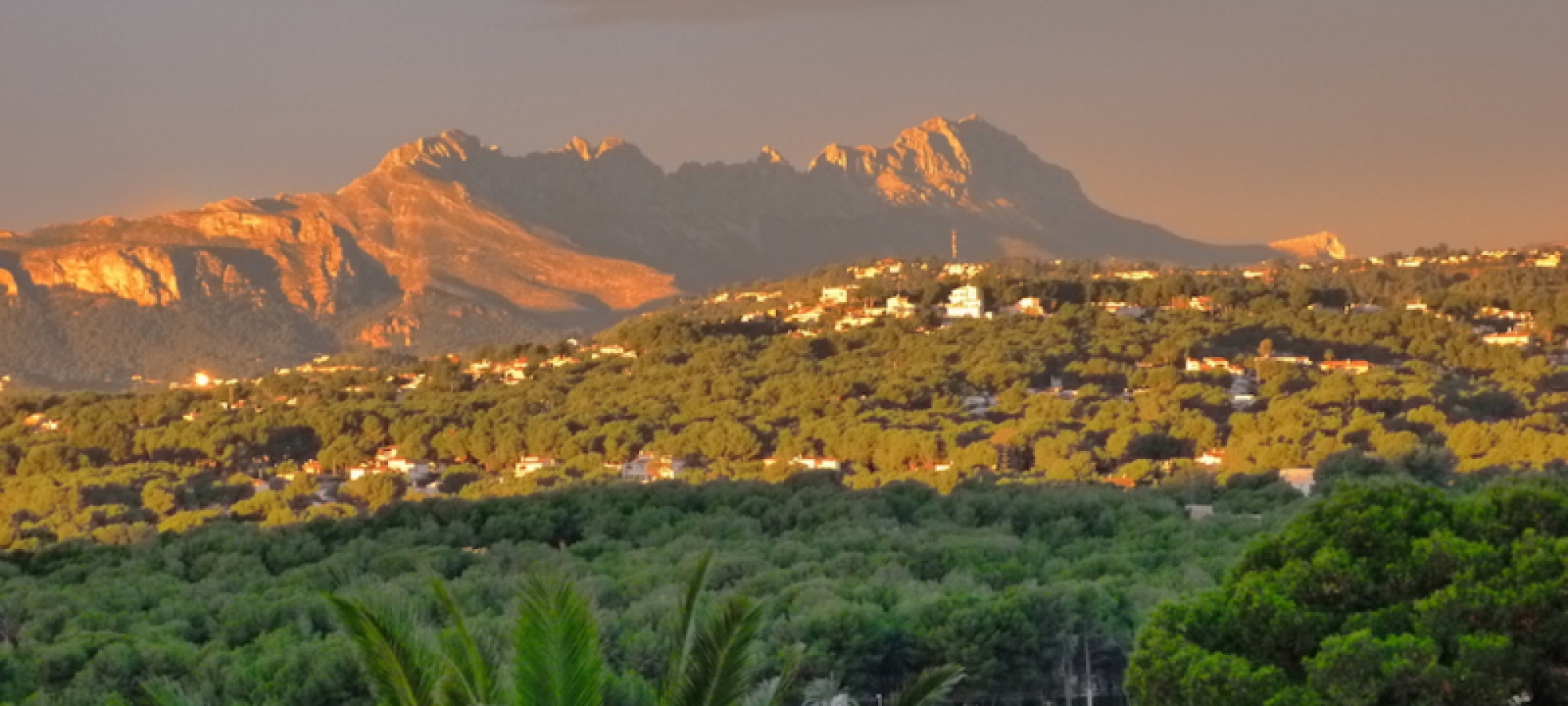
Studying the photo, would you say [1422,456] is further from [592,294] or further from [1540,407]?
[592,294]

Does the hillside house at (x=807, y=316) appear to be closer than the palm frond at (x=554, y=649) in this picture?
No

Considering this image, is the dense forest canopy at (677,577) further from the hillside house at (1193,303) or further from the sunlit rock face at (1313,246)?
the sunlit rock face at (1313,246)

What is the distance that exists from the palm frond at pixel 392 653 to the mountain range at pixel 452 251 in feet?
338

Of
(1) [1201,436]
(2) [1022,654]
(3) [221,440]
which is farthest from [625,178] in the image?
(2) [1022,654]

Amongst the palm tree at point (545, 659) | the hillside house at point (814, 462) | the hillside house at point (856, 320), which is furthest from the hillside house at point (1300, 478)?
the hillside house at point (856, 320)

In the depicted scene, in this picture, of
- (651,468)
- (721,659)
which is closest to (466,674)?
(721,659)

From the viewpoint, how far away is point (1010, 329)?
66.2 metres

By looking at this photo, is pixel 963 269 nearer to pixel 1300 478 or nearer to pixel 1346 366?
pixel 1346 366

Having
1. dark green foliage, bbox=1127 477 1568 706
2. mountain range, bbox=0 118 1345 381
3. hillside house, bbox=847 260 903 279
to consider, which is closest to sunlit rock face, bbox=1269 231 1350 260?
mountain range, bbox=0 118 1345 381

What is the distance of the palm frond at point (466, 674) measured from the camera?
9.06 m

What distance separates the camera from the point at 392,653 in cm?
866

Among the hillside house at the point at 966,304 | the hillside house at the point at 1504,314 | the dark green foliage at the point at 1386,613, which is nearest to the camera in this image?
the dark green foliage at the point at 1386,613

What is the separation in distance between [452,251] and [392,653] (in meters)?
136

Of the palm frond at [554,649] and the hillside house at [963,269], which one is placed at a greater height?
the palm frond at [554,649]
